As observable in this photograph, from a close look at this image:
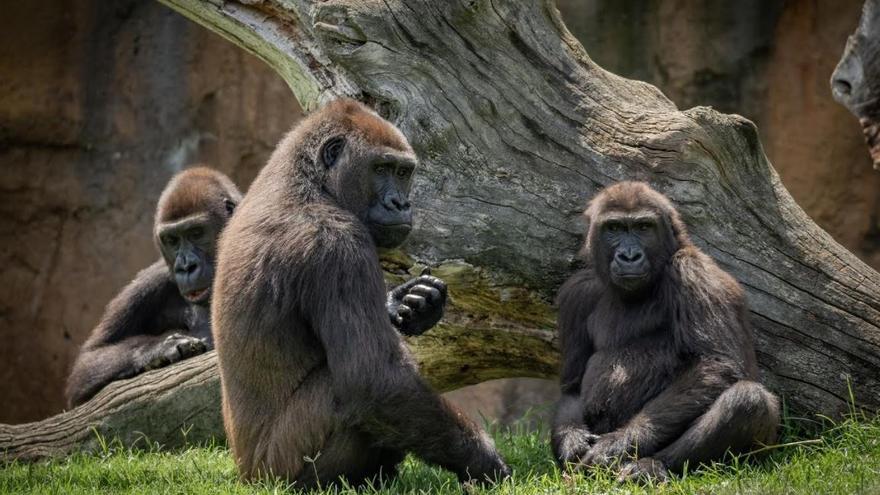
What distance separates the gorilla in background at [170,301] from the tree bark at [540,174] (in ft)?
6.45

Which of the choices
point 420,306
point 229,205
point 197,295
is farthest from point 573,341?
point 229,205

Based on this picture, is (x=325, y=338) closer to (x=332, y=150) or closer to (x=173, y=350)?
(x=332, y=150)

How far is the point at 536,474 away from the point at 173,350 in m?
3.24

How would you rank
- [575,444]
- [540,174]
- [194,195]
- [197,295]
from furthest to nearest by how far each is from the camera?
[194,195], [197,295], [540,174], [575,444]

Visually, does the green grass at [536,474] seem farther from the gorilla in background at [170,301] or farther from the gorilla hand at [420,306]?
the gorilla in background at [170,301]

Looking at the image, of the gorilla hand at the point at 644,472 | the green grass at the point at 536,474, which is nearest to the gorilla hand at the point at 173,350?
the green grass at the point at 536,474

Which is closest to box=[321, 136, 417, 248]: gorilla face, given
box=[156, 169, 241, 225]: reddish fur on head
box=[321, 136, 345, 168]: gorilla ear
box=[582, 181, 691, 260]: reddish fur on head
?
box=[321, 136, 345, 168]: gorilla ear

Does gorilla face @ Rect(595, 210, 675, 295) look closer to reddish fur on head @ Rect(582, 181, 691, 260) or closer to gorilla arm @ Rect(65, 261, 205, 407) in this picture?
reddish fur on head @ Rect(582, 181, 691, 260)

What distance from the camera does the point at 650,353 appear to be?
5.95 m

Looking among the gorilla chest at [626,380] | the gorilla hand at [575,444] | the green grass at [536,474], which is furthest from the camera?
the gorilla chest at [626,380]

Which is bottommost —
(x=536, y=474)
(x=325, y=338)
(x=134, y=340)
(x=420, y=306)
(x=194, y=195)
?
(x=536, y=474)

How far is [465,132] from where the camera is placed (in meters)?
6.70

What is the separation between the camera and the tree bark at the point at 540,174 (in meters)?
6.46

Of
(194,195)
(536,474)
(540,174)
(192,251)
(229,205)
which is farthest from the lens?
(229,205)
